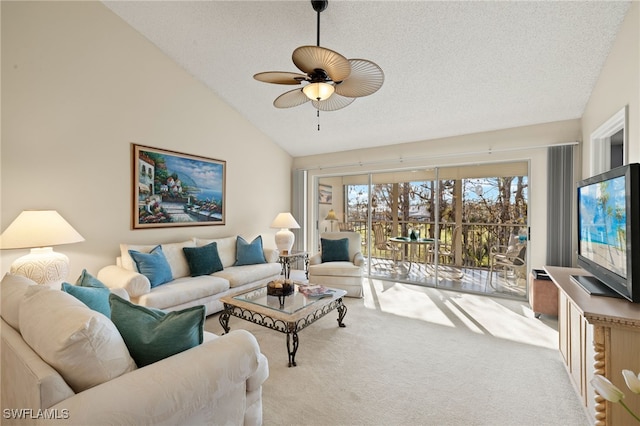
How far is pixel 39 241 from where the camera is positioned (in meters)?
2.50

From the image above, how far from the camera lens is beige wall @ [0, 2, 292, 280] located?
107 inches

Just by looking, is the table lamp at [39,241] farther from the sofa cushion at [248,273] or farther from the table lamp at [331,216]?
the table lamp at [331,216]

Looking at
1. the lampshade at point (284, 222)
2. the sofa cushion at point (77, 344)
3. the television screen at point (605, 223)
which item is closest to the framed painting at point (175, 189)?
the lampshade at point (284, 222)

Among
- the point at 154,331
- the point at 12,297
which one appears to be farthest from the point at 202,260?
the point at 154,331

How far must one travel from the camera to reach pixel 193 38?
3.44 m

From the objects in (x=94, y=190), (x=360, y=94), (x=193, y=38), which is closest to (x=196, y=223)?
(x=94, y=190)

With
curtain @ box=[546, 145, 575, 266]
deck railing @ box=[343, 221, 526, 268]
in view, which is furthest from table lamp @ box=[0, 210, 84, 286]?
curtain @ box=[546, 145, 575, 266]

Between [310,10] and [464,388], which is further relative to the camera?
[310,10]

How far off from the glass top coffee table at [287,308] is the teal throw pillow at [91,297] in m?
1.16

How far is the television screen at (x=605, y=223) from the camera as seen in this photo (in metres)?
1.73

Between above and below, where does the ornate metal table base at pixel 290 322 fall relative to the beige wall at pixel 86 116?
below

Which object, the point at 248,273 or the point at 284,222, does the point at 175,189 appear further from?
the point at 284,222

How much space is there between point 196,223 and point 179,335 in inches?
129

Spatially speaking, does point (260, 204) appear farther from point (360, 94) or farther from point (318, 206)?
point (360, 94)
